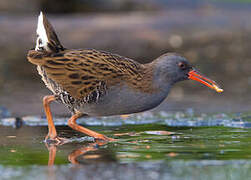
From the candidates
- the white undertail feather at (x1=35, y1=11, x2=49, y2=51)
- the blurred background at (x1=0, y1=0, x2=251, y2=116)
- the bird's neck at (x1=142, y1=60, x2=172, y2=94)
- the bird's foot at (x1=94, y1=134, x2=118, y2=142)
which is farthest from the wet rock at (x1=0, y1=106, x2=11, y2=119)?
the bird's neck at (x1=142, y1=60, x2=172, y2=94)

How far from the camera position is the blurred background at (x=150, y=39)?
11.4 meters

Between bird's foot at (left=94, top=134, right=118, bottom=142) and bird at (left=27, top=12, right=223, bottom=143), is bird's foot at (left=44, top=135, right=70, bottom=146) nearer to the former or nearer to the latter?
bird at (left=27, top=12, right=223, bottom=143)

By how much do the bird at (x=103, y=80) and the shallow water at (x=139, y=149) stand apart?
431 millimetres

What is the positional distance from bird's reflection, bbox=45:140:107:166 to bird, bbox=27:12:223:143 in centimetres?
24

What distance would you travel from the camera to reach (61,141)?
7.53 meters

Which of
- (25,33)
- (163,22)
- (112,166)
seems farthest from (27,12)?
(112,166)

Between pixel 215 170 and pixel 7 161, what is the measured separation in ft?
7.03

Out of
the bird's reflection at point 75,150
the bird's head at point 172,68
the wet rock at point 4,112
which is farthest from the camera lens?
the wet rock at point 4,112

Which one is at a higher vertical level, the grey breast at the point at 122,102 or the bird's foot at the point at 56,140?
the grey breast at the point at 122,102

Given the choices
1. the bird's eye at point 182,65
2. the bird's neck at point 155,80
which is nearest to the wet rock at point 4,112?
the bird's neck at point 155,80

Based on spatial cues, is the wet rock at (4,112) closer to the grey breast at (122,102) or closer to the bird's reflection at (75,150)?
the grey breast at (122,102)

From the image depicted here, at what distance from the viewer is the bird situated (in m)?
7.52

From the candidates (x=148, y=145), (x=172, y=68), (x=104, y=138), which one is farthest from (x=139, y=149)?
(x=172, y=68)

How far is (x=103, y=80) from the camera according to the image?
7504mm
